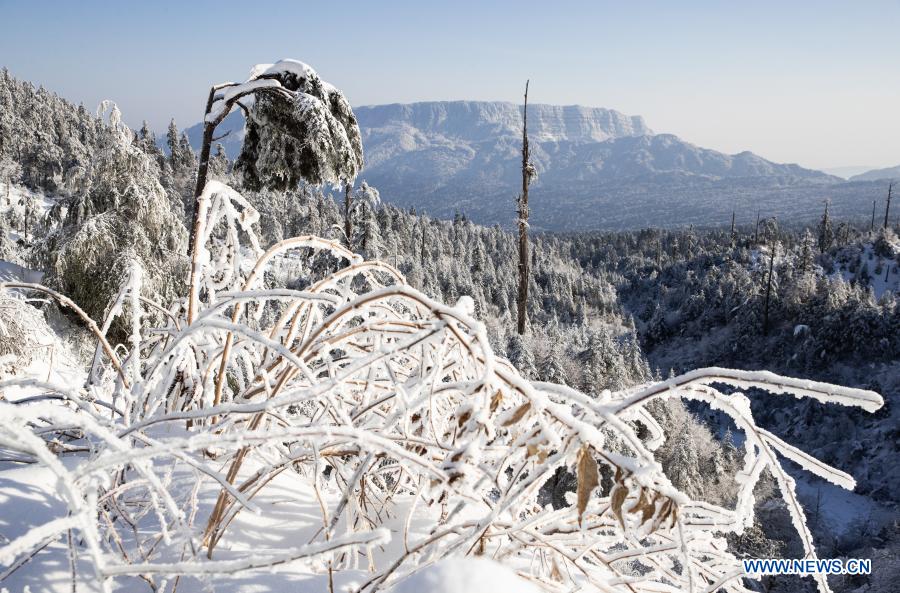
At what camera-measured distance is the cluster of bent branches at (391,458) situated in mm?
448

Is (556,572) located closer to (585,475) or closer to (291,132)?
(585,475)

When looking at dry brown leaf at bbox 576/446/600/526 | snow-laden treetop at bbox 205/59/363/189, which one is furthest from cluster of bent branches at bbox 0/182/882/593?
snow-laden treetop at bbox 205/59/363/189

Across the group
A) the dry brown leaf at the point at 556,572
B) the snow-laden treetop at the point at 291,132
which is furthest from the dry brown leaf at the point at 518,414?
the snow-laden treetop at the point at 291,132

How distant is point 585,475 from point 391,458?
1.37 ft

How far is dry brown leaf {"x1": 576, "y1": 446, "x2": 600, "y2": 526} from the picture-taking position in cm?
46

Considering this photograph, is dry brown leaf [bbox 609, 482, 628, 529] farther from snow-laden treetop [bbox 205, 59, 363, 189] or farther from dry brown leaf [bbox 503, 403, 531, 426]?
snow-laden treetop [bbox 205, 59, 363, 189]

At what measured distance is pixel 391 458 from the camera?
2.70ft

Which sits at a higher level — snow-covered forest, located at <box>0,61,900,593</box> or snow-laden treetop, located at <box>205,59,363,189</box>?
snow-laden treetop, located at <box>205,59,363,189</box>

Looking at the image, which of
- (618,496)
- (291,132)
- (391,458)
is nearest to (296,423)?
(391,458)

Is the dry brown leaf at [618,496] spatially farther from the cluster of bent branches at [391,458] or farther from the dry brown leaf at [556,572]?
the dry brown leaf at [556,572]

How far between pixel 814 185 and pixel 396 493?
206 meters

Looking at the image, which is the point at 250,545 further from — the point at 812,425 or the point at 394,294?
the point at 812,425

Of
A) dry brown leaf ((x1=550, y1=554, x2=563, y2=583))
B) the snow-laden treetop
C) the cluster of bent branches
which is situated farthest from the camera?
the snow-laden treetop

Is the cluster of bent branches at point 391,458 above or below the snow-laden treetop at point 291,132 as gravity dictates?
below
